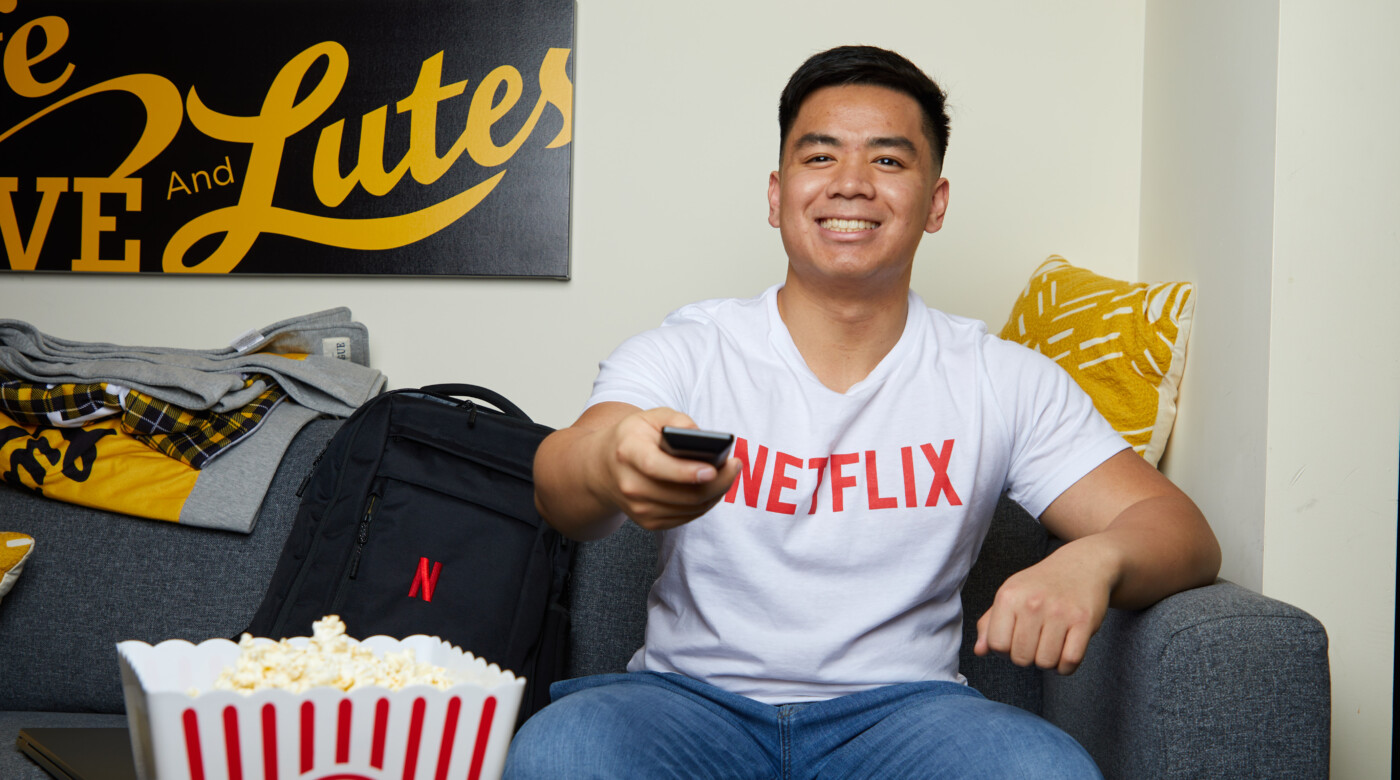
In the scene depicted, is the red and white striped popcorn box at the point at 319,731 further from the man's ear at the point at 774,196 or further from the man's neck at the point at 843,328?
the man's ear at the point at 774,196

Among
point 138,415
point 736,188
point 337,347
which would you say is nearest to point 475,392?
point 337,347

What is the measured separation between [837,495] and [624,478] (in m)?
0.45

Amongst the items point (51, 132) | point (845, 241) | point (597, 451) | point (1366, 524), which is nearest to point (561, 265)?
point (845, 241)

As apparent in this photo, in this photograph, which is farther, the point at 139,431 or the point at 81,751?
the point at 139,431

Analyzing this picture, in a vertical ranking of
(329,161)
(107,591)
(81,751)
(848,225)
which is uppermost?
(329,161)

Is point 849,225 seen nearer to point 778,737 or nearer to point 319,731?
point 778,737

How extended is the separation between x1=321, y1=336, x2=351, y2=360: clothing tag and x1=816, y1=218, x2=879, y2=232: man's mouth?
106 cm

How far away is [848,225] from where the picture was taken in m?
1.20

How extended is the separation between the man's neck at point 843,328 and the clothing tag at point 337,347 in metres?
1.01

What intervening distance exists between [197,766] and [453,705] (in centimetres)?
13

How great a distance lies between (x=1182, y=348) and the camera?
1.49 m

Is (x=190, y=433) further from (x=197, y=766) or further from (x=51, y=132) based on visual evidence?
(x=197, y=766)

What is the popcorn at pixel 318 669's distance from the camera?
20.7 inches

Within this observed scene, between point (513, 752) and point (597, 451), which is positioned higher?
point (597, 451)
